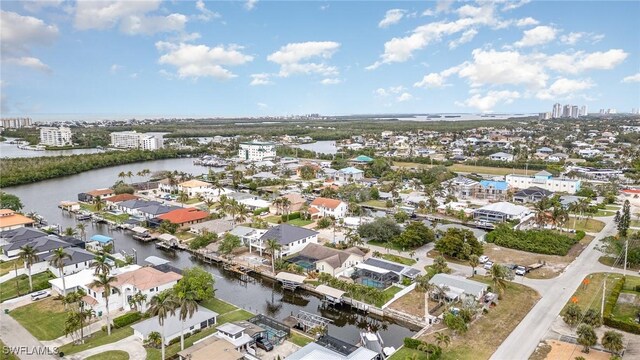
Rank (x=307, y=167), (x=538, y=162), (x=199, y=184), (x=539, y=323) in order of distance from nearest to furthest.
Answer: (x=539, y=323), (x=199, y=184), (x=307, y=167), (x=538, y=162)

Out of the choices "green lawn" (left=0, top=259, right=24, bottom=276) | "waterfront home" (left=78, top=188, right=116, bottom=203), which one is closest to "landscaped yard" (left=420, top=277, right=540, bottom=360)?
"green lawn" (left=0, top=259, right=24, bottom=276)

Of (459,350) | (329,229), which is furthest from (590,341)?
(329,229)

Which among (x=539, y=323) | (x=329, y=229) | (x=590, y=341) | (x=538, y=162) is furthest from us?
(x=538, y=162)

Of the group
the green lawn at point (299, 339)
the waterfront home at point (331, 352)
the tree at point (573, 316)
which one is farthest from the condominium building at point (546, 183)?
the waterfront home at point (331, 352)

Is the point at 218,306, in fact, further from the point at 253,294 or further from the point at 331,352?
the point at 331,352

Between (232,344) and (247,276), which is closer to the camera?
(232,344)

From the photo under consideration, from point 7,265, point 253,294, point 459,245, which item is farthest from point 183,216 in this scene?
point 459,245

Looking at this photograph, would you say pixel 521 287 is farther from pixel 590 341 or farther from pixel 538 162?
pixel 538 162
